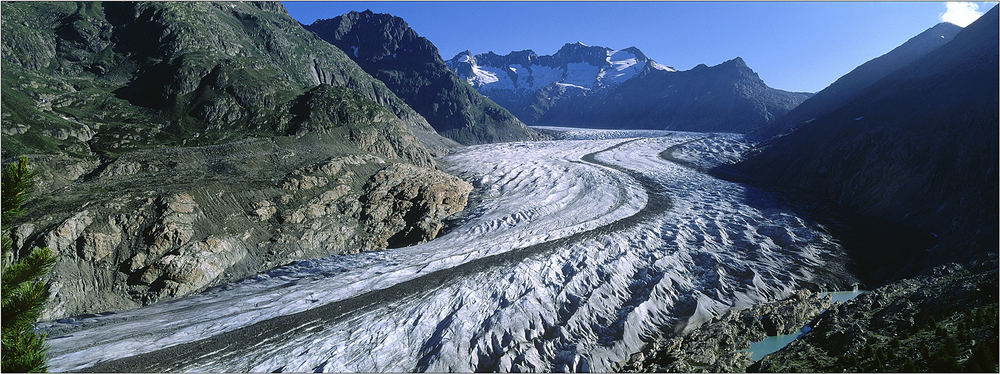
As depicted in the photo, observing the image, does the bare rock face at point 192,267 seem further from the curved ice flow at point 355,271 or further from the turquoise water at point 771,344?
the turquoise water at point 771,344

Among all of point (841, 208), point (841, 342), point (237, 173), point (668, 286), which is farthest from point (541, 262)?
point (841, 208)

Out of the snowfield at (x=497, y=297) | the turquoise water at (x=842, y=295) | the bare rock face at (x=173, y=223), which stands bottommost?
the turquoise water at (x=842, y=295)

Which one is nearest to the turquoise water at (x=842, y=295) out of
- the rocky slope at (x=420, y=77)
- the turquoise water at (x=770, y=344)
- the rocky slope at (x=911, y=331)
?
the rocky slope at (x=911, y=331)

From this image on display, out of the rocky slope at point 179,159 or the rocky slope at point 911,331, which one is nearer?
the rocky slope at point 911,331

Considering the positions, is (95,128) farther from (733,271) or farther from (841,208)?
(841,208)

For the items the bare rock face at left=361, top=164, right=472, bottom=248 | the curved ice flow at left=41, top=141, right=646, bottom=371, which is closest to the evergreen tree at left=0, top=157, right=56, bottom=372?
the curved ice flow at left=41, top=141, right=646, bottom=371

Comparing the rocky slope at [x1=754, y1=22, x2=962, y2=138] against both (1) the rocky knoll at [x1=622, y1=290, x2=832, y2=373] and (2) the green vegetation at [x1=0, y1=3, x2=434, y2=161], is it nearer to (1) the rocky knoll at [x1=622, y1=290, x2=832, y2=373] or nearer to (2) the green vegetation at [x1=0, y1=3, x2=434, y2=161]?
(1) the rocky knoll at [x1=622, y1=290, x2=832, y2=373]

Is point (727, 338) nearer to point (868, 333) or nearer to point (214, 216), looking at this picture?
point (868, 333)
